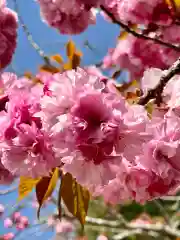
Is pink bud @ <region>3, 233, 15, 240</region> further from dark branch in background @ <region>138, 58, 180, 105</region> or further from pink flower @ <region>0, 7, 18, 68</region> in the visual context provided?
dark branch in background @ <region>138, 58, 180, 105</region>

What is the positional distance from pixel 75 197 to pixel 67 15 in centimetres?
72

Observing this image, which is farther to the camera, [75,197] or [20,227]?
[20,227]

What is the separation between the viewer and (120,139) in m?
0.77

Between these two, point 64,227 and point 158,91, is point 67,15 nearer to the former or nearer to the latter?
point 158,91

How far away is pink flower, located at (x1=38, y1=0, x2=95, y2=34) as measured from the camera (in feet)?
4.71

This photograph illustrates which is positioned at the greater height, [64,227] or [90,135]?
[90,135]

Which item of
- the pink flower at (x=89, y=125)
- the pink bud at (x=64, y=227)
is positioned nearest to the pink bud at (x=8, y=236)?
the pink bud at (x=64, y=227)

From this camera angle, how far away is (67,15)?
5.00 feet

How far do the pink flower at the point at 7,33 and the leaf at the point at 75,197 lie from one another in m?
0.42

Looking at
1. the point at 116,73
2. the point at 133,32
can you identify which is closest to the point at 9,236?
the point at 116,73

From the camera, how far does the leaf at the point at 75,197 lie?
40.3 inches

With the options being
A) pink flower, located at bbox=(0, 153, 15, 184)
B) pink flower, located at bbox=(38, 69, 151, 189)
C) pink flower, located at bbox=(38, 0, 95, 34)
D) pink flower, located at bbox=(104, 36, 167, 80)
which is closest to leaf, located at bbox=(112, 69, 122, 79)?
pink flower, located at bbox=(104, 36, 167, 80)

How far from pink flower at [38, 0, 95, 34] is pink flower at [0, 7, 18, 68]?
0.22 meters

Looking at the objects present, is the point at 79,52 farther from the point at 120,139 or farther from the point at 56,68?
the point at 120,139
